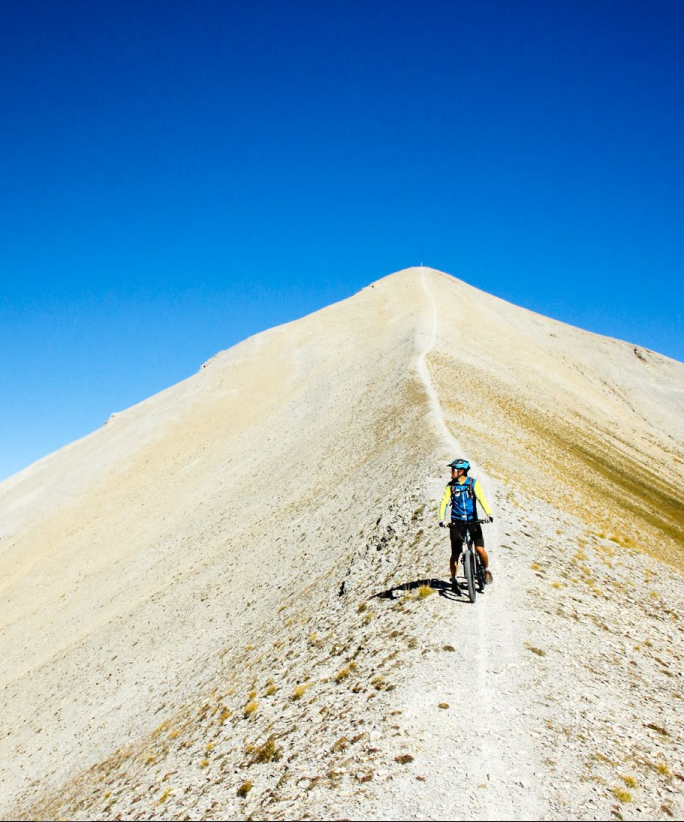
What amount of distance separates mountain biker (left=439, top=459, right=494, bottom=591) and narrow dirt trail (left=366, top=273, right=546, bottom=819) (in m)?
0.91

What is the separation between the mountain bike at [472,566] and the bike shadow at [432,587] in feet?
1.15

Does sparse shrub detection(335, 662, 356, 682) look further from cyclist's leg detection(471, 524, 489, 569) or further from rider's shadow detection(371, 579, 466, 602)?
cyclist's leg detection(471, 524, 489, 569)

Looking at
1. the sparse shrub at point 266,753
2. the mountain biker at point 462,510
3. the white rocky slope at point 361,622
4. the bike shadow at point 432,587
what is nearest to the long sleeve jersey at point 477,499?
the mountain biker at point 462,510

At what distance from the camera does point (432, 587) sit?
12859mm

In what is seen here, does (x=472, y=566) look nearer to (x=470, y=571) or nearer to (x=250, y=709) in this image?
(x=470, y=571)

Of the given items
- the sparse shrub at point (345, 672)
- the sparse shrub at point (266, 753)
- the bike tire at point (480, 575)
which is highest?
the bike tire at point (480, 575)

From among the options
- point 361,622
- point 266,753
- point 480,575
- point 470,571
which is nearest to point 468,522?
point 470,571

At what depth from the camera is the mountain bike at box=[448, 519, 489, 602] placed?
38.4 ft

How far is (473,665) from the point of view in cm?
952

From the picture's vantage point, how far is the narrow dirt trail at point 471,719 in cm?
670

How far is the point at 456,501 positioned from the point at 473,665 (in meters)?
3.94

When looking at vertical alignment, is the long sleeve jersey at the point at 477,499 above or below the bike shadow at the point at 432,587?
above

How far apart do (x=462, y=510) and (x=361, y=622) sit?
151 inches

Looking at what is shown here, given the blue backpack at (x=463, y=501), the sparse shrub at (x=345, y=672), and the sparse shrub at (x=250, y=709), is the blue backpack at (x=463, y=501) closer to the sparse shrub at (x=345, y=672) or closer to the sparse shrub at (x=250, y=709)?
the sparse shrub at (x=345, y=672)
